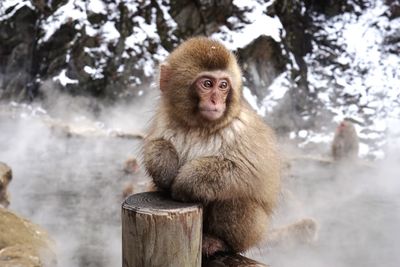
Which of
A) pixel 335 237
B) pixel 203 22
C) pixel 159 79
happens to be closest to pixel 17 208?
pixel 335 237

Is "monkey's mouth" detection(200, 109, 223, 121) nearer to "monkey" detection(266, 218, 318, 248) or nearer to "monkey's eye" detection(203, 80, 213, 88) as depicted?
"monkey's eye" detection(203, 80, 213, 88)

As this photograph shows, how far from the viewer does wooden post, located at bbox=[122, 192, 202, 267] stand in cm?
187

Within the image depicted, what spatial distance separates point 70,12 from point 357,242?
20.6 feet

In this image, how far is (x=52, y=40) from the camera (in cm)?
934

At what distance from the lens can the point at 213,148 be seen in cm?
230

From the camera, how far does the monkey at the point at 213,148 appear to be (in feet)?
7.29

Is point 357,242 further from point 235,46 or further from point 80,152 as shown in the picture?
point 235,46

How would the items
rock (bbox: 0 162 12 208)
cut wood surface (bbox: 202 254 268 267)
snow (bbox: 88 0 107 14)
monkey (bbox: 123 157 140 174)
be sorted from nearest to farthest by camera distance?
cut wood surface (bbox: 202 254 268 267) → rock (bbox: 0 162 12 208) → monkey (bbox: 123 157 140 174) → snow (bbox: 88 0 107 14)

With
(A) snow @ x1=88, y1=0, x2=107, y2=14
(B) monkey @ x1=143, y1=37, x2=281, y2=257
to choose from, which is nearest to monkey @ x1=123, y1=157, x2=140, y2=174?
(A) snow @ x1=88, y1=0, x2=107, y2=14

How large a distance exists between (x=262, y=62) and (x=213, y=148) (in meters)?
7.19

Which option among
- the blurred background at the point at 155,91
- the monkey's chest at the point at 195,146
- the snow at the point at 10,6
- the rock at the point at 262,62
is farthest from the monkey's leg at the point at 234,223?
the snow at the point at 10,6

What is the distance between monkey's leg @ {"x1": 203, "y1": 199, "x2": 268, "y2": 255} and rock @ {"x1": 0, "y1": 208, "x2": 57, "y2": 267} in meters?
1.42

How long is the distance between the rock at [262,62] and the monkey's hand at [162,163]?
6793 millimetres

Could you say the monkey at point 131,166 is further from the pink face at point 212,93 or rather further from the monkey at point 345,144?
the pink face at point 212,93
